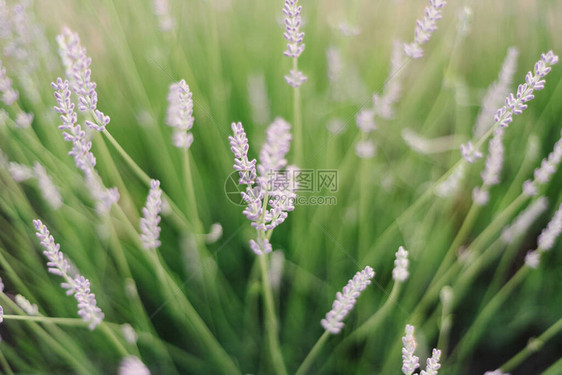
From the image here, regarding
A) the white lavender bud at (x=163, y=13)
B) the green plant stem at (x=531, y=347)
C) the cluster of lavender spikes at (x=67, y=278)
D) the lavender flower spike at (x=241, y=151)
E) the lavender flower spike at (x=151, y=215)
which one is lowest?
the cluster of lavender spikes at (x=67, y=278)

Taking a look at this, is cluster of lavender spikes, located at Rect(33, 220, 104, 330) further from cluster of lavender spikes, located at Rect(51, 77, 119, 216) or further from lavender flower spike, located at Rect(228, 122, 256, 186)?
lavender flower spike, located at Rect(228, 122, 256, 186)

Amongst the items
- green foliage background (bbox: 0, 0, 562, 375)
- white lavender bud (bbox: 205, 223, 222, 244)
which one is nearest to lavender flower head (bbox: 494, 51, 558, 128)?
green foliage background (bbox: 0, 0, 562, 375)

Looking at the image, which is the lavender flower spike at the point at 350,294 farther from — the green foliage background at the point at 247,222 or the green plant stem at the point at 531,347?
the green plant stem at the point at 531,347

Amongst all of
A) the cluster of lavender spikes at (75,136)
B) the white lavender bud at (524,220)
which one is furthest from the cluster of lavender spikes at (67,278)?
the white lavender bud at (524,220)

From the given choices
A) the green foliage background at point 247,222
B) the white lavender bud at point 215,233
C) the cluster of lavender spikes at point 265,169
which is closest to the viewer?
the cluster of lavender spikes at point 265,169

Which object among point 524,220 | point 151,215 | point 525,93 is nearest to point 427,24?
point 525,93

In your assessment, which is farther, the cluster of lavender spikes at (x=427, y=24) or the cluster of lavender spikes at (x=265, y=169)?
the cluster of lavender spikes at (x=427, y=24)

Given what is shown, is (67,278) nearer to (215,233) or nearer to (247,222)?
(215,233)

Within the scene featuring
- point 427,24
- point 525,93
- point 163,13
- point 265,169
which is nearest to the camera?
point 265,169
